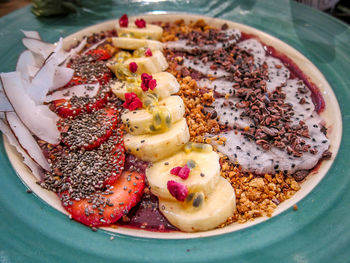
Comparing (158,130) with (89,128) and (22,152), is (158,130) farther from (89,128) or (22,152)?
(22,152)

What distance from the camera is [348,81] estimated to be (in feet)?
12.8

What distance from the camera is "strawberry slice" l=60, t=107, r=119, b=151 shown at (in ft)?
10.8

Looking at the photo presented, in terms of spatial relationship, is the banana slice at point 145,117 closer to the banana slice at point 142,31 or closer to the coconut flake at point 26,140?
the coconut flake at point 26,140

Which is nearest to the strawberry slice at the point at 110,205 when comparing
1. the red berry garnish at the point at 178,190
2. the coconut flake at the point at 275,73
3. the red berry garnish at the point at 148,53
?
the red berry garnish at the point at 178,190

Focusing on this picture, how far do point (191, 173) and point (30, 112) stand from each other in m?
2.02

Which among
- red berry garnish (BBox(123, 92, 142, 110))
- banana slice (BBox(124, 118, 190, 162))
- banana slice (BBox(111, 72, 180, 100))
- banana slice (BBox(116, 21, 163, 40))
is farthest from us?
banana slice (BBox(116, 21, 163, 40))

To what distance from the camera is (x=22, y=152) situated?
10.6 ft

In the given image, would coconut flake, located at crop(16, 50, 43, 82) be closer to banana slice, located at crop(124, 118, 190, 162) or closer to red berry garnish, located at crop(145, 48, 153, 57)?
red berry garnish, located at crop(145, 48, 153, 57)

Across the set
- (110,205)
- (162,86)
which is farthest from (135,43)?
(110,205)

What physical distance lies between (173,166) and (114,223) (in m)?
0.83

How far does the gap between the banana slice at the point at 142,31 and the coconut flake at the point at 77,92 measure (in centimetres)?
128

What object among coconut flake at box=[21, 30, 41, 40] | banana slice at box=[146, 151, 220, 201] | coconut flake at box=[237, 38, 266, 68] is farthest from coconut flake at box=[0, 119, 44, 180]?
coconut flake at box=[237, 38, 266, 68]

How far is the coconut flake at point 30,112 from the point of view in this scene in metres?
3.35

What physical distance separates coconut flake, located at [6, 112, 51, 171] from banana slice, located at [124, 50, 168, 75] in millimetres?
1624
